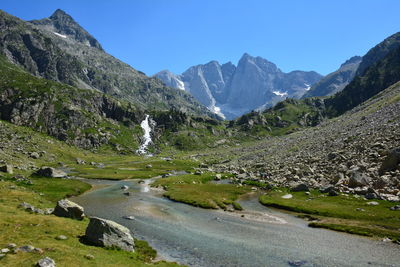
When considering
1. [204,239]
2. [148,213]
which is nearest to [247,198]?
[148,213]

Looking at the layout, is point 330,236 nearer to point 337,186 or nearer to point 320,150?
point 337,186

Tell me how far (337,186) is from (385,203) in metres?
14.5

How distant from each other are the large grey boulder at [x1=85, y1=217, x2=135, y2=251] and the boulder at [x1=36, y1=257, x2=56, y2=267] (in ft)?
27.9

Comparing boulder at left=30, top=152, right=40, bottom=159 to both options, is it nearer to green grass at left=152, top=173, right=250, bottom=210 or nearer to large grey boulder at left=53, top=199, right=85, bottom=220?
green grass at left=152, top=173, right=250, bottom=210

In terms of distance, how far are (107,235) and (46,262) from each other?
970 centimetres

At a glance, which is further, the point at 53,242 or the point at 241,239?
the point at 241,239

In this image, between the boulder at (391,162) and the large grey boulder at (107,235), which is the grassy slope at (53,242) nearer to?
the large grey boulder at (107,235)

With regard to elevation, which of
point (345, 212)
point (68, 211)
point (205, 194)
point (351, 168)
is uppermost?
point (351, 168)

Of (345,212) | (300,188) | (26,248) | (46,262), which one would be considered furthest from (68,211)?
(300,188)

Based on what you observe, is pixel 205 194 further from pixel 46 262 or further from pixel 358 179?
pixel 46 262

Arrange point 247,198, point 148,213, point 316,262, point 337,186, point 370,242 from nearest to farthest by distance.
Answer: point 316,262, point 370,242, point 148,213, point 337,186, point 247,198

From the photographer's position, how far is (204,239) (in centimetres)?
4047

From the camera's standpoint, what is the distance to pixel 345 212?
51781 mm

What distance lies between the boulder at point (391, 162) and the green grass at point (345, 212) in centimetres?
1076
